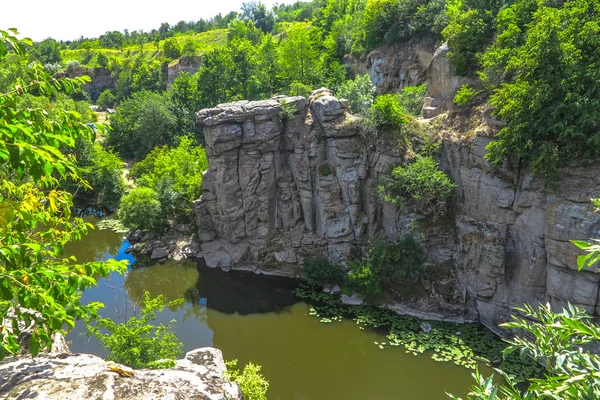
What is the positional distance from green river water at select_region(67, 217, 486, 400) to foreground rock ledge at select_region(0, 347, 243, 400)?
25.3 ft

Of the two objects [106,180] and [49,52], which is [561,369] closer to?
[106,180]

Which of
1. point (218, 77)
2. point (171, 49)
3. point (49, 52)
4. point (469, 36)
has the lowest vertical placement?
point (218, 77)

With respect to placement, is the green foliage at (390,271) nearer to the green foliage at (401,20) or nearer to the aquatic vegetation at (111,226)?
the green foliage at (401,20)

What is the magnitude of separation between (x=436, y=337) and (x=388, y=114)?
33.5ft

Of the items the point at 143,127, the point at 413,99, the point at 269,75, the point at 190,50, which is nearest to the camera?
the point at 413,99

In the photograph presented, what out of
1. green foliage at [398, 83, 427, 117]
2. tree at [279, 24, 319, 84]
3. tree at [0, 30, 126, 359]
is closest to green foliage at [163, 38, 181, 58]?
tree at [279, 24, 319, 84]

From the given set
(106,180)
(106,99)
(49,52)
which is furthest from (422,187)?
(49,52)

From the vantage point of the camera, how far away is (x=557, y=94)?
45.6 ft

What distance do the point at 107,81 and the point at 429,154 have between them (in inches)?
2899

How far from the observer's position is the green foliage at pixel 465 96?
18391 mm

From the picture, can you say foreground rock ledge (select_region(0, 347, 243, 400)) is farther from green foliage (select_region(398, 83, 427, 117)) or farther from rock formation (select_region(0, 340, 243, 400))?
green foliage (select_region(398, 83, 427, 117))

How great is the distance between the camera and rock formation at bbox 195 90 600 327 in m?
14.9

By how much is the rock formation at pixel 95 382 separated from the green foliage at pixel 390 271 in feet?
42.7

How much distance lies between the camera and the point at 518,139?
14812 mm
